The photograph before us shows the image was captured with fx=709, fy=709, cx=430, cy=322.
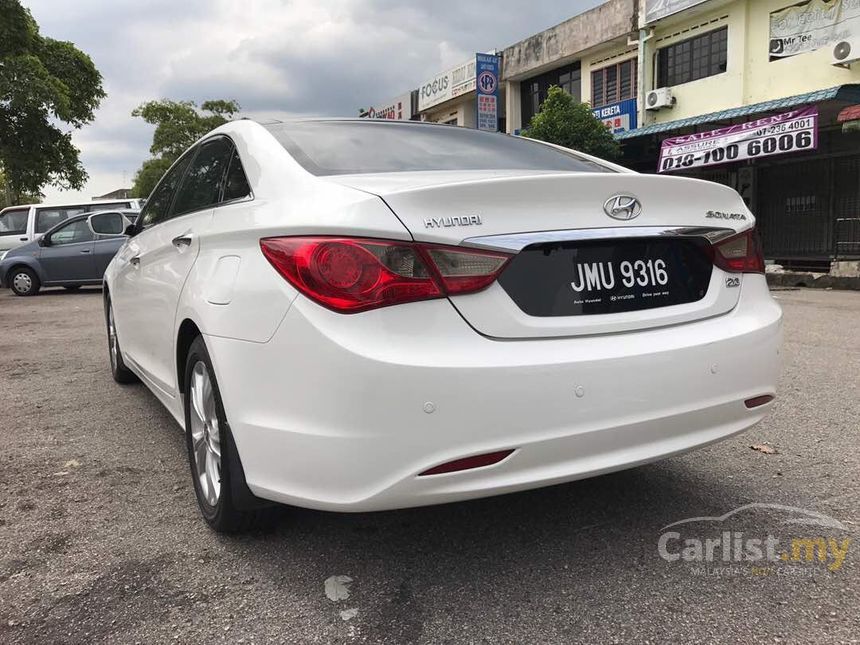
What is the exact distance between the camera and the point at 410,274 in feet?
6.33

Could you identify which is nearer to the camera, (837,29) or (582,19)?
(837,29)

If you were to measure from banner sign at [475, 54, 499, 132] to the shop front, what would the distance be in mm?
5186

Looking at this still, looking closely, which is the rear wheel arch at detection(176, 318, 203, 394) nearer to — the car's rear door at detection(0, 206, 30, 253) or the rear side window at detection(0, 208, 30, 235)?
the car's rear door at detection(0, 206, 30, 253)

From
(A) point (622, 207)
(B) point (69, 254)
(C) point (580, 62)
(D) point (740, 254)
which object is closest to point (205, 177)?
(A) point (622, 207)

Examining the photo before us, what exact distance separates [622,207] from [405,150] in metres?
0.96

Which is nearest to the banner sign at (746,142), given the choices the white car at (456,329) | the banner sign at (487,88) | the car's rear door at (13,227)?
the banner sign at (487,88)

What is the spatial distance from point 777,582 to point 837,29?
1465 cm

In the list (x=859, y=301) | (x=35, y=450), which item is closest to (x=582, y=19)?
(x=859, y=301)

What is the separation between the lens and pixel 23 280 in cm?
1402

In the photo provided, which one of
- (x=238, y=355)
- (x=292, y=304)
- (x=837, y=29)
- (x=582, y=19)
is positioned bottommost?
(x=238, y=355)

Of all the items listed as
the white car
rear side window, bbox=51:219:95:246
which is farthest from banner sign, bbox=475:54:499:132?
the white car

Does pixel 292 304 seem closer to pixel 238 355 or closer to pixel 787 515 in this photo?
pixel 238 355

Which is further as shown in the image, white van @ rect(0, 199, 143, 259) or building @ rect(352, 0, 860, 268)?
white van @ rect(0, 199, 143, 259)

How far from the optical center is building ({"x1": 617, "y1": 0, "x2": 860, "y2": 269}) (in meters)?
13.5
